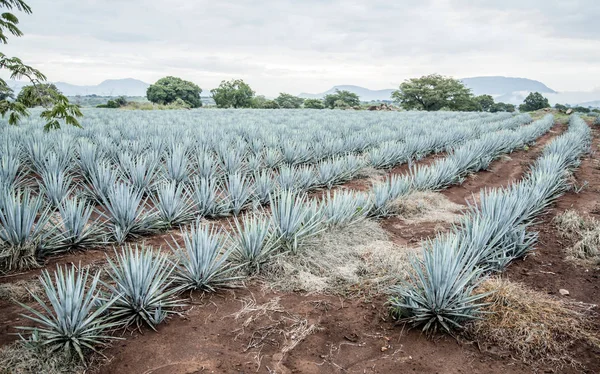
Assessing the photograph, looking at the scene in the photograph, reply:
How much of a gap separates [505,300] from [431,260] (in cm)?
57

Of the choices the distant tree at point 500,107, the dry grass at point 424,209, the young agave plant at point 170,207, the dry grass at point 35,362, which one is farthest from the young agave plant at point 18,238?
the distant tree at point 500,107

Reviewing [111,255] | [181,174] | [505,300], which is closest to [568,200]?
[505,300]

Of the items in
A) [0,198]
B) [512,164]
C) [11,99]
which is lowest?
[512,164]

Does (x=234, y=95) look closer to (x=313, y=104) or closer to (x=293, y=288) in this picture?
(x=313, y=104)

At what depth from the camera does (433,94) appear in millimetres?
59125

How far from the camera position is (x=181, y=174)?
568 centimetres

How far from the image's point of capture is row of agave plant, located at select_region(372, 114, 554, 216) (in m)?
4.93

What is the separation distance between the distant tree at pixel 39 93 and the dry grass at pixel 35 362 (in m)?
3.25

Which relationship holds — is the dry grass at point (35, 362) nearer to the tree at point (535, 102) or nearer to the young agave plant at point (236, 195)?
the young agave plant at point (236, 195)

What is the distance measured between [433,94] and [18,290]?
6248 cm

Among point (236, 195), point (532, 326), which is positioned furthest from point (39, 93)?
point (532, 326)

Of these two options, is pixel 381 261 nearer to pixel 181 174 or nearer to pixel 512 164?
pixel 181 174

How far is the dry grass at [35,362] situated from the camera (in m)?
1.87

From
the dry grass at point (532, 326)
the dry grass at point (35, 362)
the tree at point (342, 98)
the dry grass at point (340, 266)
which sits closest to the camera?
the dry grass at point (35, 362)
